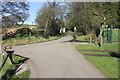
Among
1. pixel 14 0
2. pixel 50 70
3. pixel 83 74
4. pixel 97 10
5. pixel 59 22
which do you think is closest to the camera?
pixel 83 74

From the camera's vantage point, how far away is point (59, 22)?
33000mm

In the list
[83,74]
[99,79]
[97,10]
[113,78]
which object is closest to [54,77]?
[83,74]

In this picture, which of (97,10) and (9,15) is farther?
(9,15)

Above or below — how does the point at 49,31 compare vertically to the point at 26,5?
below

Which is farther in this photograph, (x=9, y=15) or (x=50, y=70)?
(x=9, y=15)

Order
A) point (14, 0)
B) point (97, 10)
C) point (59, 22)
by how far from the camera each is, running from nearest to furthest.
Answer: point (97, 10)
point (14, 0)
point (59, 22)

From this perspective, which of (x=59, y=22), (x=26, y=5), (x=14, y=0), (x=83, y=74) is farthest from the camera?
(x=59, y=22)

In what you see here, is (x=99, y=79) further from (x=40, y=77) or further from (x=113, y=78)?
(x=40, y=77)

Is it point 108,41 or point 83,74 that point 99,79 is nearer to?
point 83,74

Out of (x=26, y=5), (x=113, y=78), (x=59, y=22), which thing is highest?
(x=26, y=5)

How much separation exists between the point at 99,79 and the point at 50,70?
7.09ft

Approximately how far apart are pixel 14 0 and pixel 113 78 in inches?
622

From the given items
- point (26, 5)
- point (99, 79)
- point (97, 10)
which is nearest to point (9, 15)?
point (26, 5)

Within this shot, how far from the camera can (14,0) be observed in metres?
16.7
